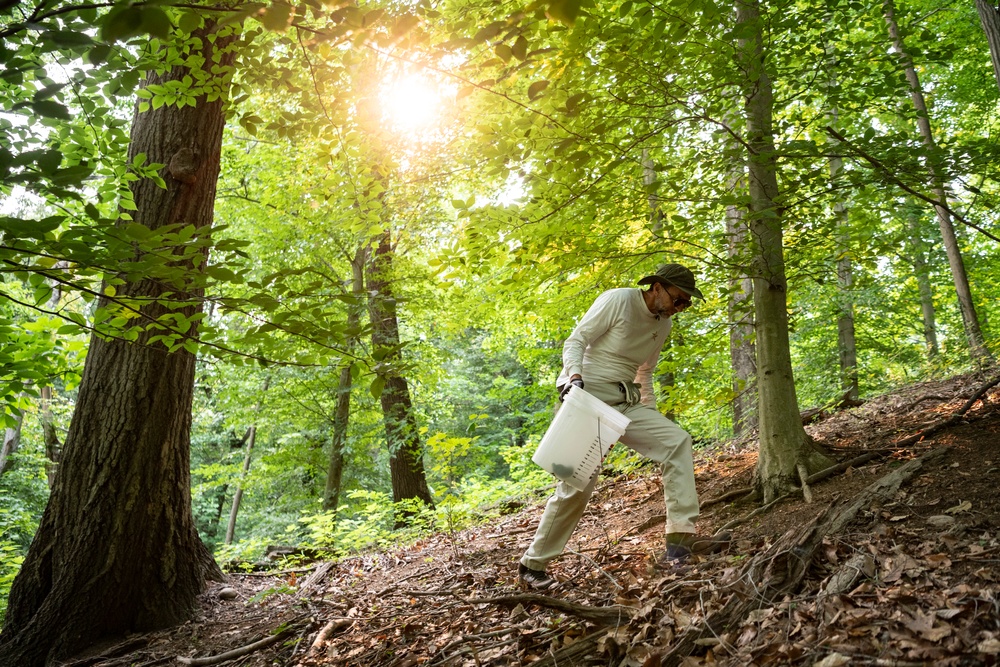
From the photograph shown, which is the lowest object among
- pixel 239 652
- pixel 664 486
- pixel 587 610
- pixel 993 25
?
pixel 239 652

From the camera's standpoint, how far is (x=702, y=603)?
291 centimetres

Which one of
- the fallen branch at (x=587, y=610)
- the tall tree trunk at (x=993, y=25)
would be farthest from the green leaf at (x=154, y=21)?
the tall tree trunk at (x=993, y=25)

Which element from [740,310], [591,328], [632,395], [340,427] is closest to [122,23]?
[591,328]

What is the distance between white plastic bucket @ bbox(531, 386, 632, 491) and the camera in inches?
139

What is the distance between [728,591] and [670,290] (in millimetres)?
1893

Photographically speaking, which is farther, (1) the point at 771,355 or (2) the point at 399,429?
(2) the point at 399,429

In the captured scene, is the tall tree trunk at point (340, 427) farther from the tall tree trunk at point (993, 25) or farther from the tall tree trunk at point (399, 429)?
the tall tree trunk at point (993, 25)

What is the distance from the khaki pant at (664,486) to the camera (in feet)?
12.6

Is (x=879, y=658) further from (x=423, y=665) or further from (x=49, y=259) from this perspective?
(x=49, y=259)

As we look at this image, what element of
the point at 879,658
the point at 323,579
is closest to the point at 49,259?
the point at 879,658

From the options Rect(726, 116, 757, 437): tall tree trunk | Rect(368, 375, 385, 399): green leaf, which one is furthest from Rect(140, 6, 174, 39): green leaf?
Rect(726, 116, 757, 437): tall tree trunk

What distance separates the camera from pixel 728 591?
116 inches

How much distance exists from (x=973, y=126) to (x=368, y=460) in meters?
14.1

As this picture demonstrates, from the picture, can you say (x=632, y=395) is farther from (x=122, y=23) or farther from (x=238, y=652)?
(x=122, y=23)
